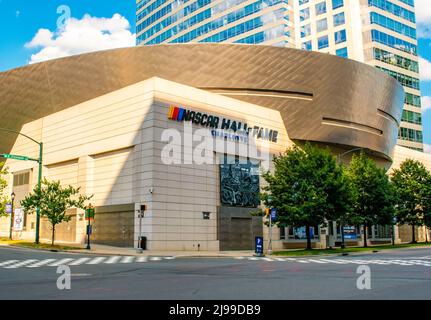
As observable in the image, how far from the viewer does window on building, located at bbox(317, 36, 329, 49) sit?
99.5 m

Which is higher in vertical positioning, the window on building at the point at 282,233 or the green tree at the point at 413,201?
the green tree at the point at 413,201

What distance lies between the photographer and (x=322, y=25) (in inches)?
3947

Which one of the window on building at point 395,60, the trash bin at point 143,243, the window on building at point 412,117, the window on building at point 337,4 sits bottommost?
the trash bin at point 143,243

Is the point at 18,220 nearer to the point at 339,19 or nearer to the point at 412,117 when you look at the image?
the point at 339,19

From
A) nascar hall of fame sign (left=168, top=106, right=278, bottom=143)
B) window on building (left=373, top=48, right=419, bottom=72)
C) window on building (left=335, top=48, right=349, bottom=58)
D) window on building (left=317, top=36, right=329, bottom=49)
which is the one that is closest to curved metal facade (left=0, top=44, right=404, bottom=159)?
nascar hall of fame sign (left=168, top=106, right=278, bottom=143)

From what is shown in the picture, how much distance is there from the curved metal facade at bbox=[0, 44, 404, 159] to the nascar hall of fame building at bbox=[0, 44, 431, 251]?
5.2 inches

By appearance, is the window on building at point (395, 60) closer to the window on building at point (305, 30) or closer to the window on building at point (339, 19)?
the window on building at point (339, 19)

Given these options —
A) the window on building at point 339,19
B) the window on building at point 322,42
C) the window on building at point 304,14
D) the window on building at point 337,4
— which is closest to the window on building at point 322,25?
the window on building at point 322,42

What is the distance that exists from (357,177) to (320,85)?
12.6 meters

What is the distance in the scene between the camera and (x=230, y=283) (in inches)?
586

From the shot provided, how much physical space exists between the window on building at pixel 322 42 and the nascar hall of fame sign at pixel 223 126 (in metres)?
52.0

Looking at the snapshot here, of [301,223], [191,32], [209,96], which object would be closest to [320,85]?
[209,96]

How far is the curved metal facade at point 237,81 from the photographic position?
5350 cm
